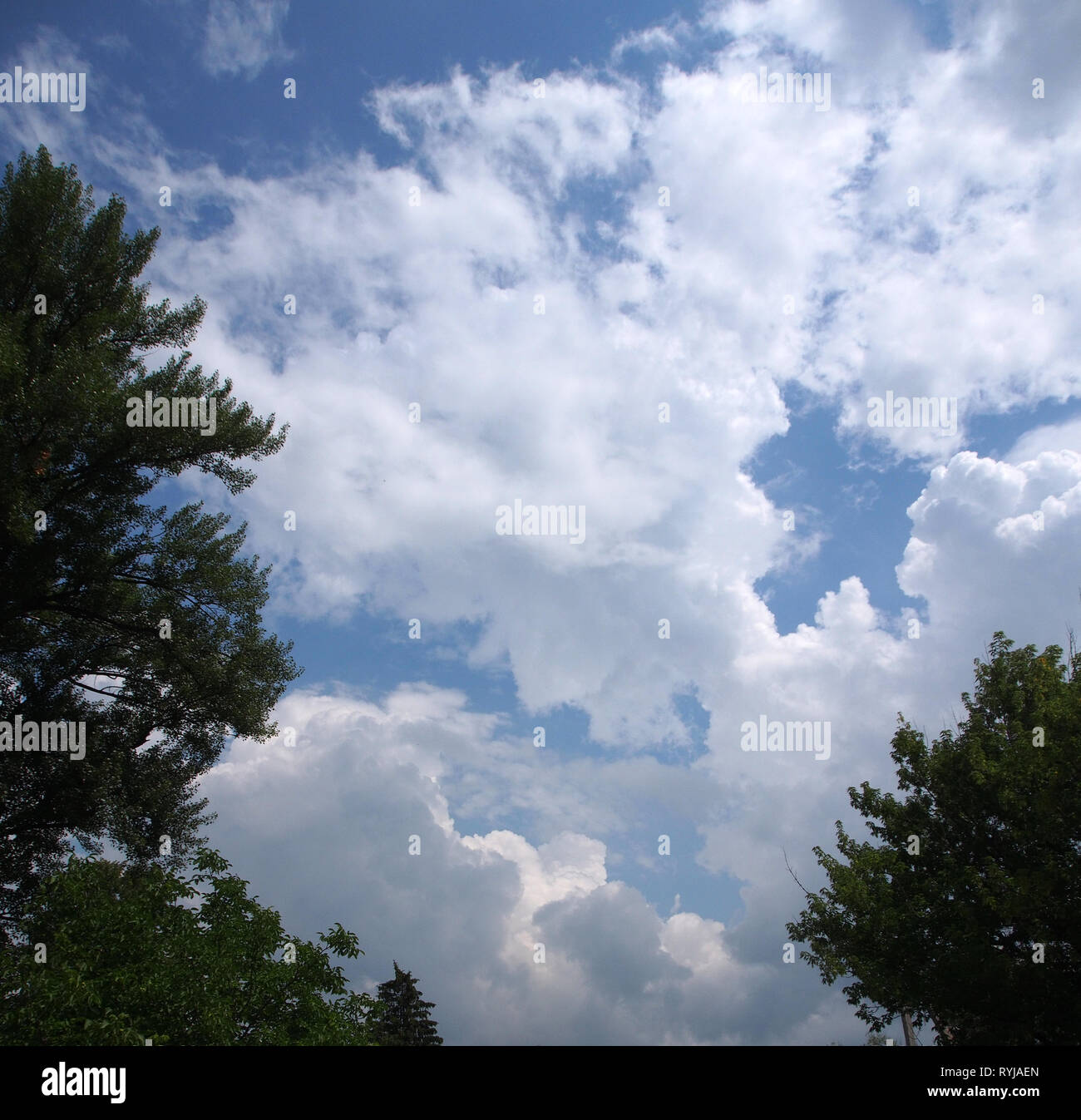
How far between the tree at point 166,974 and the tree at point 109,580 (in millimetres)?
6338

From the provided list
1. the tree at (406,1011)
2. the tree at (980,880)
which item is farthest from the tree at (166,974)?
the tree at (406,1011)

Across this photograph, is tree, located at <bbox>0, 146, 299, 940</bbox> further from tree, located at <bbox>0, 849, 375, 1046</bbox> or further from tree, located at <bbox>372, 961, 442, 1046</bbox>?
tree, located at <bbox>372, 961, 442, 1046</bbox>

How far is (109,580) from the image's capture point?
19.4m

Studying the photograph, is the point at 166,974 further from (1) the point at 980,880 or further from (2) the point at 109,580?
(1) the point at 980,880

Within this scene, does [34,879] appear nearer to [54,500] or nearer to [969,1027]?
[54,500]

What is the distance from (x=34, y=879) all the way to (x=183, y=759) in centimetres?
493

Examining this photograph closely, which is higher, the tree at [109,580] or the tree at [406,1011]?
the tree at [109,580]

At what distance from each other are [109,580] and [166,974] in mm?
11659

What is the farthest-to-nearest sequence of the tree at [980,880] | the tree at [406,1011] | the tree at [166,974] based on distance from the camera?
the tree at [406,1011] < the tree at [980,880] < the tree at [166,974]

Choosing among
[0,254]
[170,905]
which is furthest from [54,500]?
[170,905]

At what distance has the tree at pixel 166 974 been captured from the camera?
1025 cm

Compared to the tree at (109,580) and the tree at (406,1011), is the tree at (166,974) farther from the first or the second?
the tree at (406,1011)
